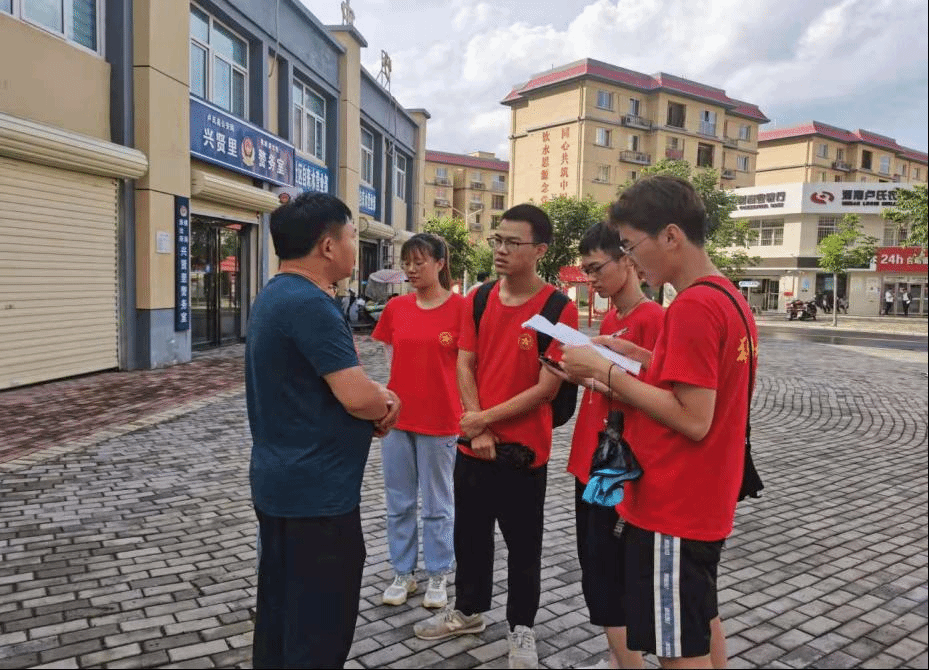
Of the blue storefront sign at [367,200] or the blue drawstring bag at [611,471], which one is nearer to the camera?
the blue drawstring bag at [611,471]

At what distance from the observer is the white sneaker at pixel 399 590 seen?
3.30 metres

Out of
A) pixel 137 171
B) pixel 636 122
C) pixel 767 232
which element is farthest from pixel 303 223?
pixel 636 122

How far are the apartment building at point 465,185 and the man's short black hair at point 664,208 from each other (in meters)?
64.2

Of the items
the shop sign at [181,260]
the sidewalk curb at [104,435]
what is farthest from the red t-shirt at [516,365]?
the shop sign at [181,260]

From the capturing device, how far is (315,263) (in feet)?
6.98

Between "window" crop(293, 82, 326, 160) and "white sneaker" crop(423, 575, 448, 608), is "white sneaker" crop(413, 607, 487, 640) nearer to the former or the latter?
"white sneaker" crop(423, 575, 448, 608)

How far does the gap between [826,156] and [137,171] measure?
6431cm

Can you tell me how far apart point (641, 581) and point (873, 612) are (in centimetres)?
219

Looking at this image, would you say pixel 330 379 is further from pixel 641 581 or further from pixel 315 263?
pixel 641 581

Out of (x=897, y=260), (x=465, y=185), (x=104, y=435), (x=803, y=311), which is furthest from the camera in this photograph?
(x=465, y=185)

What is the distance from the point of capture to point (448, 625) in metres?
2.98

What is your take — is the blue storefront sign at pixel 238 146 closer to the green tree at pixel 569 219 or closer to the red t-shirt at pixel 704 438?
the red t-shirt at pixel 704 438

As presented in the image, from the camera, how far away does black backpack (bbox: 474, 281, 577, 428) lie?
112 inches

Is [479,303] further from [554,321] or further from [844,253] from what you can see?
[844,253]
